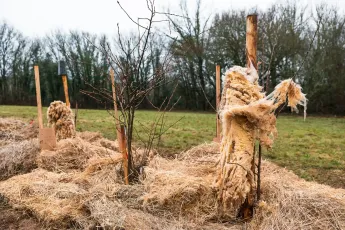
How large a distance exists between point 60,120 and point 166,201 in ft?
13.7

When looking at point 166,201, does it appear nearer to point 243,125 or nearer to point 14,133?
point 243,125

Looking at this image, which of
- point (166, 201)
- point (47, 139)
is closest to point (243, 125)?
point (166, 201)

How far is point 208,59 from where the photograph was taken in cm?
2753

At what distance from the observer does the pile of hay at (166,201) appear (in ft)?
10.5

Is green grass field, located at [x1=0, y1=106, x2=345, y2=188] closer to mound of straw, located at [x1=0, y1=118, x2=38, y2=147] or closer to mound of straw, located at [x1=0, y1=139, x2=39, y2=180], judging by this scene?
mound of straw, located at [x1=0, y1=139, x2=39, y2=180]

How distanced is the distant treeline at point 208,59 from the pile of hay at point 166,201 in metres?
13.5

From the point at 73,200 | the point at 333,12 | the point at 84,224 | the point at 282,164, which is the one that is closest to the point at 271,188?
the point at 84,224

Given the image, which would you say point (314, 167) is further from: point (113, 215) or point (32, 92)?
point (32, 92)

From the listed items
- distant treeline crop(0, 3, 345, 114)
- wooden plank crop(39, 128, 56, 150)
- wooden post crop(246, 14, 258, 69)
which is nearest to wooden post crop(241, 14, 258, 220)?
wooden post crop(246, 14, 258, 69)

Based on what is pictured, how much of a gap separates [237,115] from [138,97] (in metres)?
1.40

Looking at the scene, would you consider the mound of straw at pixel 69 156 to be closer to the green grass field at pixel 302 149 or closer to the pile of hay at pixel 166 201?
the pile of hay at pixel 166 201

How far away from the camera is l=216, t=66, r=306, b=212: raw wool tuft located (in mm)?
3219

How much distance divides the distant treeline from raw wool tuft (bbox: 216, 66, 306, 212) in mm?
13957

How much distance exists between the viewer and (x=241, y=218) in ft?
11.0
